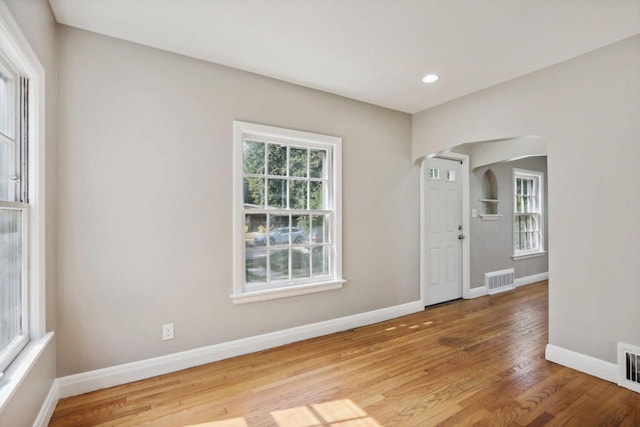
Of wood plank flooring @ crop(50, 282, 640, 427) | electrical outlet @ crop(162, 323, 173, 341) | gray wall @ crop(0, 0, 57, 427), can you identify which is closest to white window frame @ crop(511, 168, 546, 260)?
wood plank flooring @ crop(50, 282, 640, 427)

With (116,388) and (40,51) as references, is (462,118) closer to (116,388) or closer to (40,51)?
(40,51)

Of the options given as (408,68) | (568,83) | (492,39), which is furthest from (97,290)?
(568,83)

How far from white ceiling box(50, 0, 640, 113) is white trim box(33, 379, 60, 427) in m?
2.49

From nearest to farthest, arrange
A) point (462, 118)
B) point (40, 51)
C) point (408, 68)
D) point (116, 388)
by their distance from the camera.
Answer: point (40, 51) → point (116, 388) → point (408, 68) → point (462, 118)

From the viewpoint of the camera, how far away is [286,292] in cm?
304

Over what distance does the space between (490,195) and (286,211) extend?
3.92 m

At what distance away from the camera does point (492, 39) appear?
7.70 ft

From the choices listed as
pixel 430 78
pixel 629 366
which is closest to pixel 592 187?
pixel 629 366

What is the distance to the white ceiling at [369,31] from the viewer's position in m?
1.99

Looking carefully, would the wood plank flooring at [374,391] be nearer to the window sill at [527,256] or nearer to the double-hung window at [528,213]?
the window sill at [527,256]

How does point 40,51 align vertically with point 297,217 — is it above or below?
above

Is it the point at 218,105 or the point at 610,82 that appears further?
A: the point at 218,105

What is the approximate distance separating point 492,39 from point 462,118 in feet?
3.88

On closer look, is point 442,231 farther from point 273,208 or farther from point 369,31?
point 369,31
